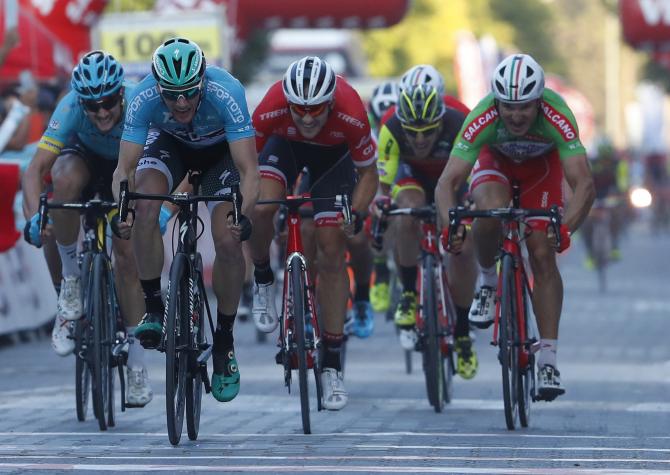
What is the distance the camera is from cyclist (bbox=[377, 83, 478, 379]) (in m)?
11.7

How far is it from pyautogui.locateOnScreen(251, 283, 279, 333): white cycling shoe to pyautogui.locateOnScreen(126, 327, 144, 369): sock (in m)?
0.66

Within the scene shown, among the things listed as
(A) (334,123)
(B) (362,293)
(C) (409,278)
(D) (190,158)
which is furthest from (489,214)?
(B) (362,293)

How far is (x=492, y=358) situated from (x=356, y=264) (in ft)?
7.97

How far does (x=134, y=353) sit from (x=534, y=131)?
2.50m

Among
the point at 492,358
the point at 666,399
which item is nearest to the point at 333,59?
the point at 492,358

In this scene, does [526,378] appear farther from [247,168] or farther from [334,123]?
[247,168]

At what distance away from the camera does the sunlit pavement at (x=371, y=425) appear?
8.36 m

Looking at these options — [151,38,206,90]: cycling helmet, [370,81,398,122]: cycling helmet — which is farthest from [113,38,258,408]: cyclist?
[370,81,398,122]: cycling helmet

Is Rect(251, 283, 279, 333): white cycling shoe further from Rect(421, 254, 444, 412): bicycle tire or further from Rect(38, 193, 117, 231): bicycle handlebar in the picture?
Rect(421, 254, 444, 412): bicycle tire

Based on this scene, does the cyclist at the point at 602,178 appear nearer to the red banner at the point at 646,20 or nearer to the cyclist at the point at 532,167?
the red banner at the point at 646,20

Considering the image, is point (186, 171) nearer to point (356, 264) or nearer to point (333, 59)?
point (356, 264)

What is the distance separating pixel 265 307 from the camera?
1040 cm

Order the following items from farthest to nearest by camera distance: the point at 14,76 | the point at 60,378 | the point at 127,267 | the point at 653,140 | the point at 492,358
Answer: the point at 653,140
the point at 14,76
the point at 492,358
the point at 60,378
the point at 127,267

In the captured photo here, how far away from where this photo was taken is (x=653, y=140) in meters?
58.4
